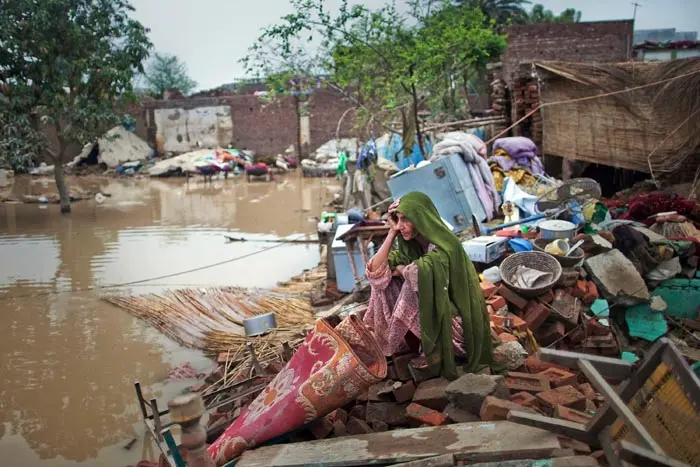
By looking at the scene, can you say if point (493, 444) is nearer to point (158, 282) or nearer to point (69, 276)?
point (158, 282)

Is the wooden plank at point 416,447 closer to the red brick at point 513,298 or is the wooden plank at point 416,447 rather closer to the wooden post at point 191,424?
the wooden post at point 191,424

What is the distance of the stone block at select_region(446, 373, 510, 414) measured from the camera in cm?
315

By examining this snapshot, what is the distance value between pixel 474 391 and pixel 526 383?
0.54 meters

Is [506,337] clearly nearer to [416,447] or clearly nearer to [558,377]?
[558,377]

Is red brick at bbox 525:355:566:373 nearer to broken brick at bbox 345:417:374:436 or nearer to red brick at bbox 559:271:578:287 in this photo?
broken brick at bbox 345:417:374:436

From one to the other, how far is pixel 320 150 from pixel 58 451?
23.2 metres

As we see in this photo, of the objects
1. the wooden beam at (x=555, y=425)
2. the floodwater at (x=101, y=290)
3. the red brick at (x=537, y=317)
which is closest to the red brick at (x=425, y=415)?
the wooden beam at (x=555, y=425)

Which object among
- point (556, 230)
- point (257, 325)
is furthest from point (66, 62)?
point (556, 230)

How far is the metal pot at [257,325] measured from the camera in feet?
18.2

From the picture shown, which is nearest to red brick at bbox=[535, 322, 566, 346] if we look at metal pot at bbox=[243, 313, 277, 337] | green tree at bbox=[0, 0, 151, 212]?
metal pot at bbox=[243, 313, 277, 337]

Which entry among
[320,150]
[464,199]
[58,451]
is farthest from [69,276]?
[320,150]

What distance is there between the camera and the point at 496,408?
9.86 ft

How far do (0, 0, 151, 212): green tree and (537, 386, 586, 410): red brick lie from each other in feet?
46.9

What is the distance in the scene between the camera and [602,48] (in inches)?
819
